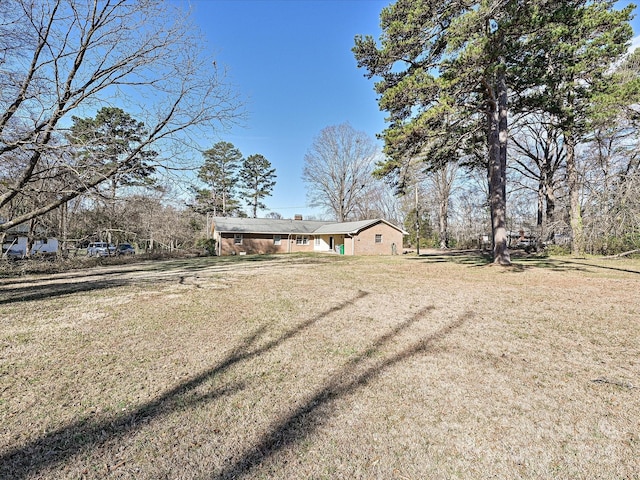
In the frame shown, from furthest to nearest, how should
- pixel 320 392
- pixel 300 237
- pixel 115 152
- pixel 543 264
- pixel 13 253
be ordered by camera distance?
pixel 300 237 → pixel 13 253 → pixel 543 264 → pixel 115 152 → pixel 320 392

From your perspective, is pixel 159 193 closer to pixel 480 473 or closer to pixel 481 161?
pixel 480 473

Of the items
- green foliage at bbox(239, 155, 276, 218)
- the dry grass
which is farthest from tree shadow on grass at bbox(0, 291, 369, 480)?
green foliage at bbox(239, 155, 276, 218)

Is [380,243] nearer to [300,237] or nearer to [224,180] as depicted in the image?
[300,237]

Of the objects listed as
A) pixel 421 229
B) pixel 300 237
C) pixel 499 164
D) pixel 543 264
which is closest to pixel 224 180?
pixel 300 237

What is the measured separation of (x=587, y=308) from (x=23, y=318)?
11306 millimetres

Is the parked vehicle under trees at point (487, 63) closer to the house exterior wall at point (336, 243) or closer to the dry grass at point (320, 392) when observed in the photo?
the dry grass at point (320, 392)

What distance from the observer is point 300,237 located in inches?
1190

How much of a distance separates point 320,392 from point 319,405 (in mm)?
231

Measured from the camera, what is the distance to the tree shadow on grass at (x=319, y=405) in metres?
2.09

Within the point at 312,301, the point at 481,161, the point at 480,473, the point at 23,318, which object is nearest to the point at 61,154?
the point at 23,318

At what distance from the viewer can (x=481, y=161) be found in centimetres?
1780

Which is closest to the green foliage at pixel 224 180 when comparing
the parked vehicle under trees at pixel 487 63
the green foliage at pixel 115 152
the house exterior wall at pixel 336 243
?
the house exterior wall at pixel 336 243

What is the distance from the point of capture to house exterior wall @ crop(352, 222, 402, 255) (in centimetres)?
2603

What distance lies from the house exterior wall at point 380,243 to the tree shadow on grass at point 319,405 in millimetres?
21283
